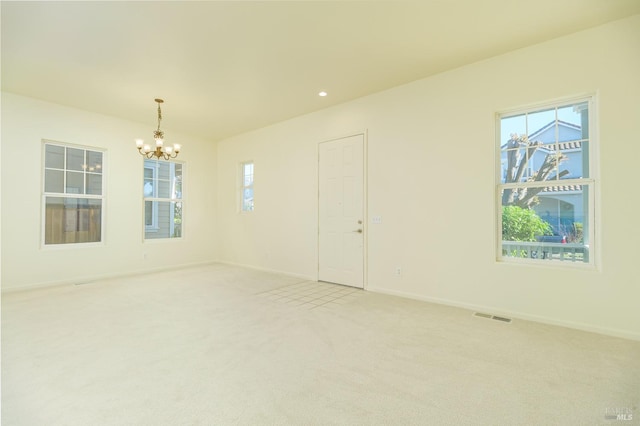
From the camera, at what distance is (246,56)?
3.41 meters

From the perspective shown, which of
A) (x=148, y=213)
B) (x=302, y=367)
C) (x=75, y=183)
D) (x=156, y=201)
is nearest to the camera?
(x=302, y=367)

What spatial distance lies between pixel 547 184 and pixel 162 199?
6.63 m

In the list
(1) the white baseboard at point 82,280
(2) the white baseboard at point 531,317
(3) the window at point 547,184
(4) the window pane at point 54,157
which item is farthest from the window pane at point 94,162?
(3) the window at point 547,184

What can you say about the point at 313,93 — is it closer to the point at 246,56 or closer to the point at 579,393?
the point at 246,56

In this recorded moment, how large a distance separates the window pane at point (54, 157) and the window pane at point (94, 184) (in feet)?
1.40

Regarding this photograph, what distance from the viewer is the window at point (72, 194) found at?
4902mm

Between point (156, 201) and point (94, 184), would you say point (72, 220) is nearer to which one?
point (94, 184)

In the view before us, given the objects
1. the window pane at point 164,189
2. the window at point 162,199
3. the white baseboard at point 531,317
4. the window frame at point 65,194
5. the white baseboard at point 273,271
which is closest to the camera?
the white baseboard at point 531,317

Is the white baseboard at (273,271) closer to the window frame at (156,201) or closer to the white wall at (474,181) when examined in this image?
the white wall at (474,181)

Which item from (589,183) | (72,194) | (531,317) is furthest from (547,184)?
(72,194)

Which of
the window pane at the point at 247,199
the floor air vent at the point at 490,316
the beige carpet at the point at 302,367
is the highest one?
the window pane at the point at 247,199

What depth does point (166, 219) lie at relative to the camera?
6.42 m

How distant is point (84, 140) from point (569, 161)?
23.4ft

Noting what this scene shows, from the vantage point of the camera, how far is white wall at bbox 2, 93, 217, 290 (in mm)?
4477
